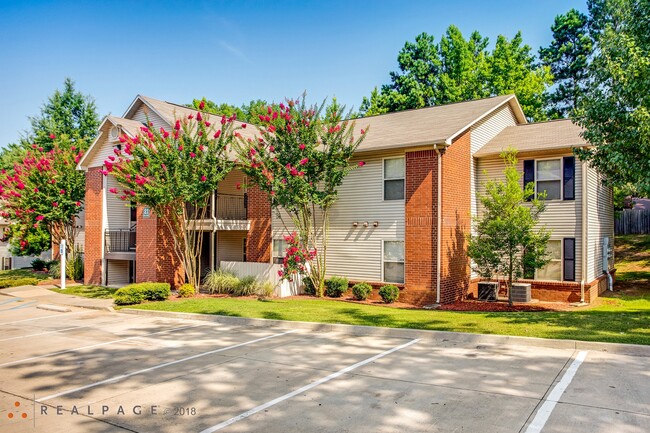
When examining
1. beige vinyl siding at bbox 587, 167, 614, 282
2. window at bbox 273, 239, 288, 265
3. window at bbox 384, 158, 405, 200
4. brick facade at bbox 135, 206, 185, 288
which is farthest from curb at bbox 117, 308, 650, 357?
beige vinyl siding at bbox 587, 167, 614, 282

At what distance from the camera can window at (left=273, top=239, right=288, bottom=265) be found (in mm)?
19869

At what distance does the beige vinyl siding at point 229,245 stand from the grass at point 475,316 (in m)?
6.55

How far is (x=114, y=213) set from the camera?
2431 cm

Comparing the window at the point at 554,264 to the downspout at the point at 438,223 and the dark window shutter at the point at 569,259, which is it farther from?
the downspout at the point at 438,223

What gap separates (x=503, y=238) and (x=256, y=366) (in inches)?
407

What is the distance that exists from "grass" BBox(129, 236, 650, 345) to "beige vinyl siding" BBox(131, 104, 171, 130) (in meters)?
8.68

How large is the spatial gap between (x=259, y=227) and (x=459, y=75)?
26.2m

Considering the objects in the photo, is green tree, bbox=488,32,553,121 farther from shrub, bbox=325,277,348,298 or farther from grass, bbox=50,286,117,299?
grass, bbox=50,286,117,299

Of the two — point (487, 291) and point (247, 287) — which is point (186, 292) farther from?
point (487, 291)

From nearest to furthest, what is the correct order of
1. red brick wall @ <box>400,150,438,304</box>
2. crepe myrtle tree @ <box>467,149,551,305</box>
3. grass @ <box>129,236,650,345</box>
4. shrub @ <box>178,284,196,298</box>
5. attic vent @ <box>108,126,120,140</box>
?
1. grass @ <box>129,236,650,345</box>
2. crepe myrtle tree @ <box>467,149,551,305</box>
3. red brick wall @ <box>400,150,438,304</box>
4. shrub @ <box>178,284,196,298</box>
5. attic vent @ <box>108,126,120,140</box>

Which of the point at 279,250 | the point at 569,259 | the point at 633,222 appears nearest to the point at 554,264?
the point at 569,259

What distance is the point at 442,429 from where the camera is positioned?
5.61m

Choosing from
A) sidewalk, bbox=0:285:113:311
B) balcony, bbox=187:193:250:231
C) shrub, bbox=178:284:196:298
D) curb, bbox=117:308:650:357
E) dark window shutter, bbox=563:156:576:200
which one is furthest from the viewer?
balcony, bbox=187:193:250:231

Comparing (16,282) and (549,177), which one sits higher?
(549,177)
